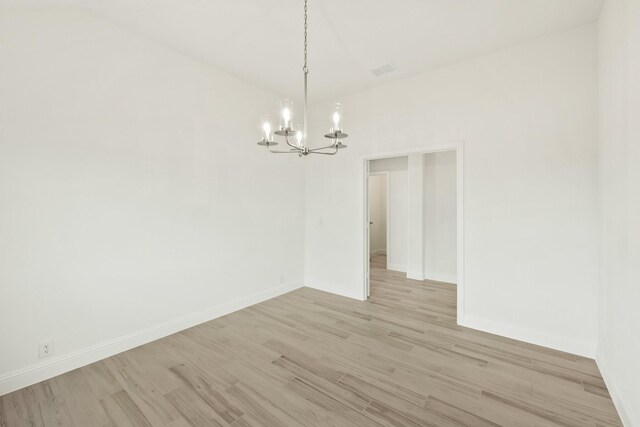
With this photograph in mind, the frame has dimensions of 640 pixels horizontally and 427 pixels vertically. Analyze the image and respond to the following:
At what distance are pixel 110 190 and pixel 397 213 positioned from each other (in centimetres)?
511

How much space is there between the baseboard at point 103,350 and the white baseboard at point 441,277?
338cm

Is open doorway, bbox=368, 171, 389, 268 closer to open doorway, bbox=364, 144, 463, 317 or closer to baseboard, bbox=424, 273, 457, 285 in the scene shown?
open doorway, bbox=364, 144, 463, 317

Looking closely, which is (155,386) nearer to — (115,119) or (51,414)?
(51,414)

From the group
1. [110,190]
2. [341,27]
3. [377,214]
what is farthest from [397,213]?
[110,190]

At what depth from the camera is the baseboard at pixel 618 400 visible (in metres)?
1.62

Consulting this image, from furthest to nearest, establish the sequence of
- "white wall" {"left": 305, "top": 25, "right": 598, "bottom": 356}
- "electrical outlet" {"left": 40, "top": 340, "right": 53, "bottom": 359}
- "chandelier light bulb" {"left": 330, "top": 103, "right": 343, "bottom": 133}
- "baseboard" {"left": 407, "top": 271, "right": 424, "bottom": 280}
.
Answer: "baseboard" {"left": 407, "top": 271, "right": 424, "bottom": 280}
"white wall" {"left": 305, "top": 25, "right": 598, "bottom": 356}
"electrical outlet" {"left": 40, "top": 340, "right": 53, "bottom": 359}
"chandelier light bulb" {"left": 330, "top": 103, "right": 343, "bottom": 133}

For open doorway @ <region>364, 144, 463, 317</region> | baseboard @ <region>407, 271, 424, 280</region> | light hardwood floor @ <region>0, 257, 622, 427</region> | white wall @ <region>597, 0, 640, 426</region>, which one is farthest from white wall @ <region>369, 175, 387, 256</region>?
white wall @ <region>597, 0, 640, 426</region>

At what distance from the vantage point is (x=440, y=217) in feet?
16.8

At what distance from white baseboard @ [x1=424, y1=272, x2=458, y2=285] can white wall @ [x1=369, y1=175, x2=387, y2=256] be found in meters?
2.50

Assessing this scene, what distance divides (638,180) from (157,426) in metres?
3.29

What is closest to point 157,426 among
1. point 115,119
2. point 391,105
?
point 115,119

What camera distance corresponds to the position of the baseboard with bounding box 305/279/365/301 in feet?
13.4

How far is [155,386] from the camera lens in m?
2.14

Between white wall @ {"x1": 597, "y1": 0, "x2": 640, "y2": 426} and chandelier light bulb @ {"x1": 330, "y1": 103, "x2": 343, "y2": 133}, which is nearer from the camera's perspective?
white wall @ {"x1": 597, "y1": 0, "x2": 640, "y2": 426}
